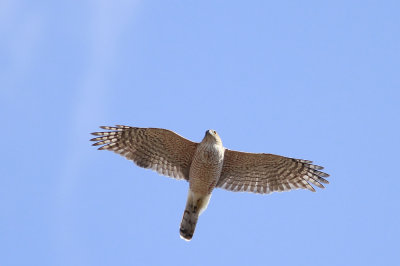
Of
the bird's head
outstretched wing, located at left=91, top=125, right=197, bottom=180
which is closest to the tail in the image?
outstretched wing, located at left=91, top=125, right=197, bottom=180

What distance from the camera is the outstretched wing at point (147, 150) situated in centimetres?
1400

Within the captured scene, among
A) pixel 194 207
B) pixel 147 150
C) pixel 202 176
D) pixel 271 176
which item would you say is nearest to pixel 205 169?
pixel 202 176

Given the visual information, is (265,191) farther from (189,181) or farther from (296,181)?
(189,181)

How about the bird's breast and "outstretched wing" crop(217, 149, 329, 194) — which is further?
"outstretched wing" crop(217, 149, 329, 194)

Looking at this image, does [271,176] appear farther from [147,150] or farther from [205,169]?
[147,150]

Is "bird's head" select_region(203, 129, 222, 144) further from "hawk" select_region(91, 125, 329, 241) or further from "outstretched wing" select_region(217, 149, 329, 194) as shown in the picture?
"outstretched wing" select_region(217, 149, 329, 194)

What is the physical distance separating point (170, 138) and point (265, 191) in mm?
2549

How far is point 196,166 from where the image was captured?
13.5 m

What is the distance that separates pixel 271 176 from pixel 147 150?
289cm

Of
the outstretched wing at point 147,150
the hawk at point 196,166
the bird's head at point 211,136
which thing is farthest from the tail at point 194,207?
the bird's head at point 211,136

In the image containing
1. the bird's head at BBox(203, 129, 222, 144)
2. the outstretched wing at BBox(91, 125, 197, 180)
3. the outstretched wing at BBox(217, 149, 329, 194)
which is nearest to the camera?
the bird's head at BBox(203, 129, 222, 144)

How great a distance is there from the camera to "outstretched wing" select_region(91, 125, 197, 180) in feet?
45.9

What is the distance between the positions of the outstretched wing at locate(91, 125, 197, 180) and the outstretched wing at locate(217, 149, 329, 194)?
962mm

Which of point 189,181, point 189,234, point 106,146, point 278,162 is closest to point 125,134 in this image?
point 106,146
